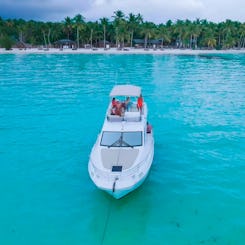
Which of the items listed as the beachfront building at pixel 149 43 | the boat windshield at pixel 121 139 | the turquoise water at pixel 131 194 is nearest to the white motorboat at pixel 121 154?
the boat windshield at pixel 121 139

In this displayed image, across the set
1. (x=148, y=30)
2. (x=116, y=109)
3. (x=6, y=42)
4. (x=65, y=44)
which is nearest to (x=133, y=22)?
(x=148, y=30)

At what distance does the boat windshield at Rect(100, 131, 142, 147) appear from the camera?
1478 centimetres

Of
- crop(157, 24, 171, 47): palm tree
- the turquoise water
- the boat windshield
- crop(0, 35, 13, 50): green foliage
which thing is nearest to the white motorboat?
the boat windshield

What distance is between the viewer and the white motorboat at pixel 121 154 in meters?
12.5

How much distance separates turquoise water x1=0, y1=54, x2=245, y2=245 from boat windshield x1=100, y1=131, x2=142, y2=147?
2193 mm

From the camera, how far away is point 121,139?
1498 centimetres

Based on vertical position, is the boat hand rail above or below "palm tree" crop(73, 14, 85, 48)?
below

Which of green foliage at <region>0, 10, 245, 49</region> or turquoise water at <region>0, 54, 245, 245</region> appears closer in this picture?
turquoise water at <region>0, 54, 245, 245</region>

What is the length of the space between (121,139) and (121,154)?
3.82 ft

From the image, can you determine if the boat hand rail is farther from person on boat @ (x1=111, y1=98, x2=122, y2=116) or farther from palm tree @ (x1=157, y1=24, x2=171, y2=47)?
palm tree @ (x1=157, y1=24, x2=171, y2=47)

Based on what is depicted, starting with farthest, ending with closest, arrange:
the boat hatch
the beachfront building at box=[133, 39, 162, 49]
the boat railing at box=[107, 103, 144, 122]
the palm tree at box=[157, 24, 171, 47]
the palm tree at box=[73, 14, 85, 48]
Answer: the beachfront building at box=[133, 39, 162, 49]
the palm tree at box=[157, 24, 171, 47]
the palm tree at box=[73, 14, 85, 48]
the boat railing at box=[107, 103, 144, 122]
the boat hatch

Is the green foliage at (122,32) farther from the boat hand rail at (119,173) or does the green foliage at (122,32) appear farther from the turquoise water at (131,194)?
the boat hand rail at (119,173)

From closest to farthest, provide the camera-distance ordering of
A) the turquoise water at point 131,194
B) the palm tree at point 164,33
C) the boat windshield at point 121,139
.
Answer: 1. the turquoise water at point 131,194
2. the boat windshield at point 121,139
3. the palm tree at point 164,33

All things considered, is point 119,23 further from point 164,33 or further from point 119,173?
point 119,173
